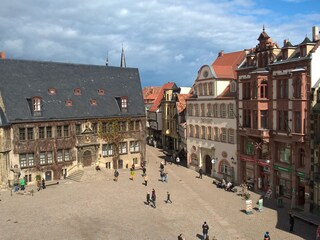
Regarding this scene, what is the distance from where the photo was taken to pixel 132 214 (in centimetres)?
3431

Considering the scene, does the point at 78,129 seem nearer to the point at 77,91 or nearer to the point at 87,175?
the point at 77,91

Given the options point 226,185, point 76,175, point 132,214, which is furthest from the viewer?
point 76,175

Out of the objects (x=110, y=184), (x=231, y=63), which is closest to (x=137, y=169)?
(x=110, y=184)

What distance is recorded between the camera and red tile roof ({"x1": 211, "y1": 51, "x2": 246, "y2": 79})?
161 feet

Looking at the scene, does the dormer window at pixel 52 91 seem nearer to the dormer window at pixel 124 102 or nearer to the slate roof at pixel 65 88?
the slate roof at pixel 65 88

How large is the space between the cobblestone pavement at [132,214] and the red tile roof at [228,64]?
1484 cm

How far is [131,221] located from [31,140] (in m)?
21.9

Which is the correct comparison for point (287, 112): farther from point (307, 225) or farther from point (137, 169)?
point (137, 169)

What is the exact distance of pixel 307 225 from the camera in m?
31.6

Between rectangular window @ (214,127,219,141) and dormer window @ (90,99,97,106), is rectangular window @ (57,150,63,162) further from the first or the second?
rectangular window @ (214,127,219,141)

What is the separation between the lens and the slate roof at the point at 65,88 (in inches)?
1901

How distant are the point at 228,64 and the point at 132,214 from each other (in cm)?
3017

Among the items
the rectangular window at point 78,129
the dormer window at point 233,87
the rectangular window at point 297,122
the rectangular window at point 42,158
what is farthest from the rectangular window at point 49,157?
the rectangular window at point 297,122

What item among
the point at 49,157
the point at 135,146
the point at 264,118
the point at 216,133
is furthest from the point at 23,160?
the point at 264,118
